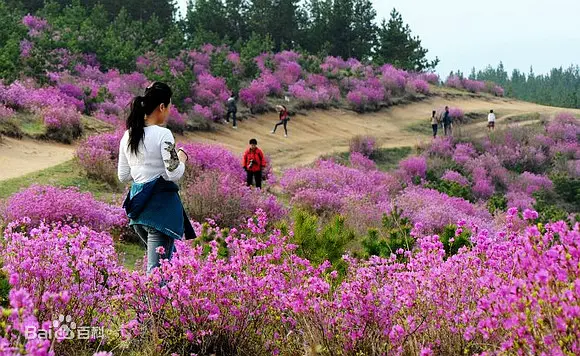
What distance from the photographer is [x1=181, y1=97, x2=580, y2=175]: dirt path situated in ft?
73.7

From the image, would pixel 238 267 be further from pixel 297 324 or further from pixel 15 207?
pixel 15 207

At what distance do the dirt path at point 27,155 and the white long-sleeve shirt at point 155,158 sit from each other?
26.5 feet

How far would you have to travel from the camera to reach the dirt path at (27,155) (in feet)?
40.3

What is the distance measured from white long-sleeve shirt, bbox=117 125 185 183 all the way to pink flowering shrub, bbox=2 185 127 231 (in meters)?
4.19

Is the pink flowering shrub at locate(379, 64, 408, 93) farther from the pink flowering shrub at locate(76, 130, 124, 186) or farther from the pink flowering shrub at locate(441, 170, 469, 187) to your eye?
the pink flowering shrub at locate(76, 130, 124, 186)

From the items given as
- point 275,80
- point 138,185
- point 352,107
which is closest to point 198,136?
point 275,80

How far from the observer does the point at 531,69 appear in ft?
578

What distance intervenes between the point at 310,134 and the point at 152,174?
22623 mm

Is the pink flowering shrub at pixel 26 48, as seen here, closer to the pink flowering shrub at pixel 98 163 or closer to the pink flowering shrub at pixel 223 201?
the pink flowering shrub at pixel 98 163

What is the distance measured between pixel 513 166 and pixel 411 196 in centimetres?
1162

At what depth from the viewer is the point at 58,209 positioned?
27.6 feet

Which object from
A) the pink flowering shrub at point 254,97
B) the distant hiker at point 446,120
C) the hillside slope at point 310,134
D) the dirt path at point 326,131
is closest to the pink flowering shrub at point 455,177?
the dirt path at point 326,131

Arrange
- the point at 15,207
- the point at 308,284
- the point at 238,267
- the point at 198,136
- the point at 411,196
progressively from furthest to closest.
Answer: the point at 198,136 → the point at 411,196 → the point at 15,207 → the point at 238,267 → the point at 308,284

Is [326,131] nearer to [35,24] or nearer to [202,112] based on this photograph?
[202,112]
